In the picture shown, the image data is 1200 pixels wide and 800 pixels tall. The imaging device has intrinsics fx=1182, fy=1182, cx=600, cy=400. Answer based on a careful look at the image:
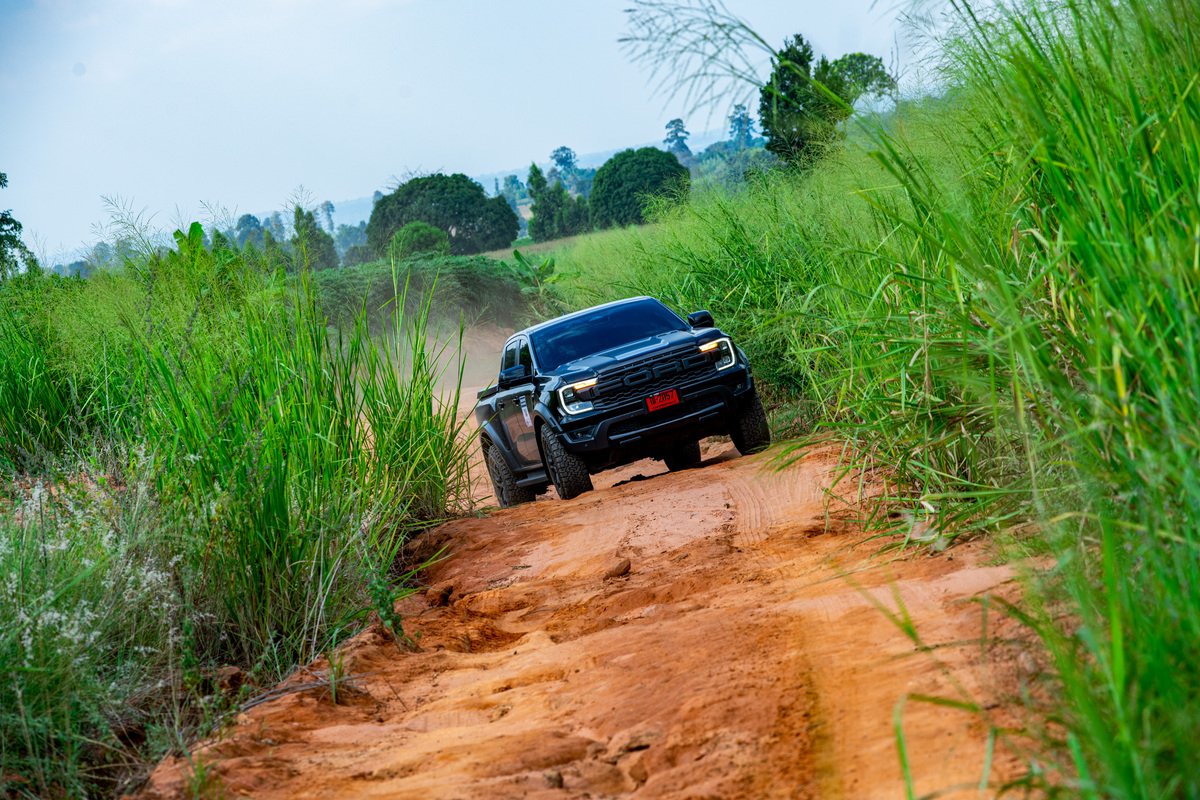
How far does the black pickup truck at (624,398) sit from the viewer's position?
993cm

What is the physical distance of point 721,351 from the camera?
10211mm

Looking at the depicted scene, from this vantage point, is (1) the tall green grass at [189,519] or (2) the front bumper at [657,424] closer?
(1) the tall green grass at [189,519]

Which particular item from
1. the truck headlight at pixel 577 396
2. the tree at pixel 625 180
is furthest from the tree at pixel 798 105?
the tree at pixel 625 180

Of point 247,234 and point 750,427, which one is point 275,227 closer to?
point 247,234

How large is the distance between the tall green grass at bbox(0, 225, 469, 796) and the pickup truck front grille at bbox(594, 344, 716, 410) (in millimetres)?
2266

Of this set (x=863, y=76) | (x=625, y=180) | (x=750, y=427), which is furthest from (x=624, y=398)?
(x=625, y=180)

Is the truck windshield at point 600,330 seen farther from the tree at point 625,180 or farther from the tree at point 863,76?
the tree at point 625,180

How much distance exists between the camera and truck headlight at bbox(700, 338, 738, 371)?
10.1 metres

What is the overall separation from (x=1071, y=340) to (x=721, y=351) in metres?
6.68

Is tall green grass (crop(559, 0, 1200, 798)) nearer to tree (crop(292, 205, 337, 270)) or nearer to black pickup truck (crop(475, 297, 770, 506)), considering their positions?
tree (crop(292, 205, 337, 270))

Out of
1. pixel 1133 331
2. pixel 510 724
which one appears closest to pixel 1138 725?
pixel 1133 331

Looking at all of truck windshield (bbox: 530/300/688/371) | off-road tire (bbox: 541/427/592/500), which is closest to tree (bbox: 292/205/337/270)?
off-road tire (bbox: 541/427/592/500)

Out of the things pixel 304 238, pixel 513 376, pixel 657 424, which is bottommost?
pixel 657 424

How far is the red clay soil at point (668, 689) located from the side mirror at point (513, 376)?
154 inches
